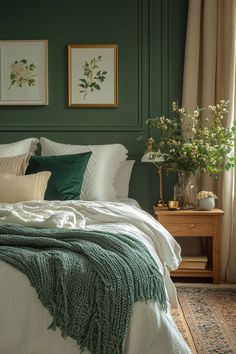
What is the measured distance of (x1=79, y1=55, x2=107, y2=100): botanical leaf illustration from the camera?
15.4 ft

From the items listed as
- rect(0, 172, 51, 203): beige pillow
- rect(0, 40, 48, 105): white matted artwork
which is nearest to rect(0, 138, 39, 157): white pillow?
rect(0, 40, 48, 105): white matted artwork

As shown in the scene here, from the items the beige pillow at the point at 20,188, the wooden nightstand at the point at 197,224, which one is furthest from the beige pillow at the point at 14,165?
the wooden nightstand at the point at 197,224

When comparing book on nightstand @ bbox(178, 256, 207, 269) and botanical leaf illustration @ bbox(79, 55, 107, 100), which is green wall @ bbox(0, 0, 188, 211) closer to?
botanical leaf illustration @ bbox(79, 55, 107, 100)

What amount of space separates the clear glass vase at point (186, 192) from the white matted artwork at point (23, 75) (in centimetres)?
136

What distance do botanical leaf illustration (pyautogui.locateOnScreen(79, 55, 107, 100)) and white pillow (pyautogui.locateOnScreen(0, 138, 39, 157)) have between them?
1.99ft

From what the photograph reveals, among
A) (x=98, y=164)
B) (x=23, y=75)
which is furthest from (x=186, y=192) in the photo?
(x=23, y=75)

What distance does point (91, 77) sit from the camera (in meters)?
4.71

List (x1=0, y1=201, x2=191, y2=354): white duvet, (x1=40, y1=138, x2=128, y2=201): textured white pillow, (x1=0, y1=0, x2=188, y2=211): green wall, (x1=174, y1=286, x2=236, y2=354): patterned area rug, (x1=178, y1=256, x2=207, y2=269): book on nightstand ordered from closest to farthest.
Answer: (x1=0, y1=201, x2=191, y2=354): white duvet
(x1=174, y1=286, x2=236, y2=354): patterned area rug
(x1=40, y1=138, x2=128, y2=201): textured white pillow
(x1=178, y1=256, x2=207, y2=269): book on nightstand
(x1=0, y1=0, x2=188, y2=211): green wall

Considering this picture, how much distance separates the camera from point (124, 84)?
4.72 meters

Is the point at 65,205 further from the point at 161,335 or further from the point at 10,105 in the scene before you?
the point at 10,105

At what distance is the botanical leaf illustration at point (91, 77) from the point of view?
4.70 metres

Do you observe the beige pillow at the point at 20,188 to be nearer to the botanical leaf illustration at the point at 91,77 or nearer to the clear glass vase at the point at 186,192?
the clear glass vase at the point at 186,192

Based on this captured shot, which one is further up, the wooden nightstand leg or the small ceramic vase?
the small ceramic vase

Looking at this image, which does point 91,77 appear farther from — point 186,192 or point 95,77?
point 186,192
